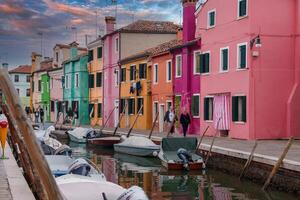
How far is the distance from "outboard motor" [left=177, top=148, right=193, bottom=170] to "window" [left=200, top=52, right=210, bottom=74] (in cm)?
916

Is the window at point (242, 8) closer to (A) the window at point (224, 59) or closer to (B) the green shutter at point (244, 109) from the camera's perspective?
(A) the window at point (224, 59)

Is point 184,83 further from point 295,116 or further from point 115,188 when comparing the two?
point 115,188

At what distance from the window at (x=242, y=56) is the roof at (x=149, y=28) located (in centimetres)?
1689

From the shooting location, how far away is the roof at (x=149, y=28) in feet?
140

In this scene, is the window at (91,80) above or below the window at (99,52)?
below

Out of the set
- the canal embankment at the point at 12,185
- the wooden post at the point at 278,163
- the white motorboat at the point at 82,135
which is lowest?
the white motorboat at the point at 82,135

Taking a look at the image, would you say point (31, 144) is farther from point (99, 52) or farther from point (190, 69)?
point (99, 52)

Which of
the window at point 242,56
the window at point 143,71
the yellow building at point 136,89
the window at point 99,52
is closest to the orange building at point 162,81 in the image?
the yellow building at point 136,89

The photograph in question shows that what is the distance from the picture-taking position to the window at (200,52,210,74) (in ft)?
97.0

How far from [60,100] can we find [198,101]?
30212 millimetres

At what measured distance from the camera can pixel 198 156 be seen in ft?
70.4

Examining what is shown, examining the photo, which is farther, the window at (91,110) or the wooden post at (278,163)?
the window at (91,110)

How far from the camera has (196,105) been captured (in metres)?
31.2

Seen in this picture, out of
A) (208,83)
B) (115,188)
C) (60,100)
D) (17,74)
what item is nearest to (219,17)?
(208,83)
